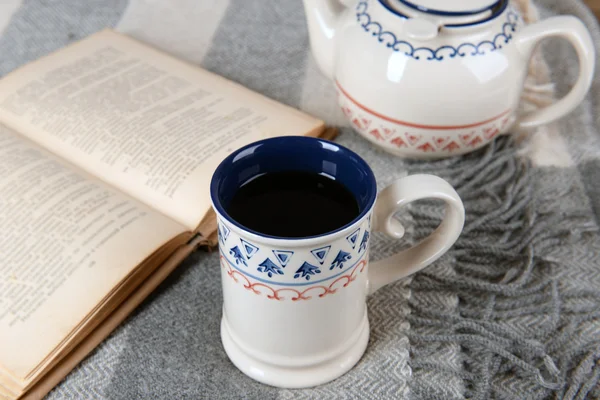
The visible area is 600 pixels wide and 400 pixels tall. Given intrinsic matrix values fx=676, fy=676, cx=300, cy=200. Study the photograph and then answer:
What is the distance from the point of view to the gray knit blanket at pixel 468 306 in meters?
0.51

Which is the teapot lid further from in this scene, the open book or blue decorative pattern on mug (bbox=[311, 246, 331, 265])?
blue decorative pattern on mug (bbox=[311, 246, 331, 265])

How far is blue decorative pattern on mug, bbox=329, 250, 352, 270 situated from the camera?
0.43 meters

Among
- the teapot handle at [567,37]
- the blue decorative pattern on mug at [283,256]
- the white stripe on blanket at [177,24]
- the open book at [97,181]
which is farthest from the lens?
the white stripe on blanket at [177,24]

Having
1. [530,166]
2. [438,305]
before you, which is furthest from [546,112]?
[438,305]

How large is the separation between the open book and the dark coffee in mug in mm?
127

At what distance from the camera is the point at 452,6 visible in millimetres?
599

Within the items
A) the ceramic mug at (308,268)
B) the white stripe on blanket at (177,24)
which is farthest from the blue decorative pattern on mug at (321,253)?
the white stripe on blanket at (177,24)

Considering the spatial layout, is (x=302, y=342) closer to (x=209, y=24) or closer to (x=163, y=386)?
(x=163, y=386)

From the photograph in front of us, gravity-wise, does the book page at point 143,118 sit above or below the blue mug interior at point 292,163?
below

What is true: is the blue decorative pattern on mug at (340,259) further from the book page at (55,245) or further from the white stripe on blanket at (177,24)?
the white stripe on blanket at (177,24)

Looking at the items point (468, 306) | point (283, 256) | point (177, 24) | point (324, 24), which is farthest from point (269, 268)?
point (177, 24)

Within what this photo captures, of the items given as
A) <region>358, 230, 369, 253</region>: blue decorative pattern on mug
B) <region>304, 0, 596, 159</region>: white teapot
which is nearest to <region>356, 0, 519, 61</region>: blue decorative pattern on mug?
<region>304, 0, 596, 159</region>: white teapot

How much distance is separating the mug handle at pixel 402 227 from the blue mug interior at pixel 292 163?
0.02 metres

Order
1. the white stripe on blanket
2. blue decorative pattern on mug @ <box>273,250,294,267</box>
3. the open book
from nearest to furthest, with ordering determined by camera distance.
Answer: blue decorative pattern on mug @ <box>273,250,294,267</box>
the open book
the white stripe on blanket
